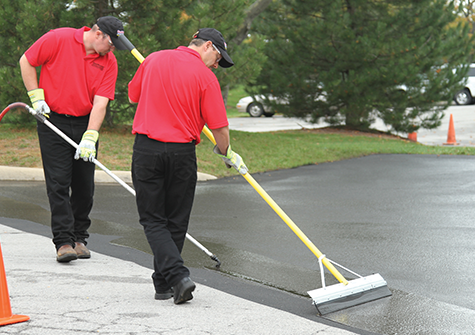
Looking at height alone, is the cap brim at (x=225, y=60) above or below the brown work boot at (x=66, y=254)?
above

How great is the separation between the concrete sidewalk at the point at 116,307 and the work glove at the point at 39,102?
1212 millimetres

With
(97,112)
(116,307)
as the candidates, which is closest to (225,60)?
(97,112)

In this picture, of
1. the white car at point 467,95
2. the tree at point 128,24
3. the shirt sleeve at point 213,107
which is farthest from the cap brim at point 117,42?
the white car at point 467,95

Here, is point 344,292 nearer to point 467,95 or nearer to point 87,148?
point 87,148

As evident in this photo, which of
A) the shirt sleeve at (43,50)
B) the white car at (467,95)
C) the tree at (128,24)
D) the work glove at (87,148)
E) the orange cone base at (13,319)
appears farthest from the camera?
the white car at (467,95)

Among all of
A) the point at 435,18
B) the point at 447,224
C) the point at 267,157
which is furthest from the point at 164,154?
the point at 435,18

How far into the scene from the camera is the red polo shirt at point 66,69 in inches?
174

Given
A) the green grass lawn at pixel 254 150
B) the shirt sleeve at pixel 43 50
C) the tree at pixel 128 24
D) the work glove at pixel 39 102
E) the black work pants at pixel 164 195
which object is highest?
the tree at pixel 128 24

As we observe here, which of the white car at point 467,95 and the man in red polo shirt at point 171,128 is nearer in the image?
the man in red polo shirt at point 171,128

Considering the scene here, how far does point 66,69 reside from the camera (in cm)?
444

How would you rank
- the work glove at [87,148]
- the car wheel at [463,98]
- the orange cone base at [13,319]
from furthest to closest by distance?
the car wheel at [463,98], the work glove at [87,148], the orange cone base at [13,319]

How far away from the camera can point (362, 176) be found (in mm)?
10141

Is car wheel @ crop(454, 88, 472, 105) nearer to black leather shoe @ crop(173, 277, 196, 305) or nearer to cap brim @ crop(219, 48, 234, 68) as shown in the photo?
cap brim @ crop(219, 48, 234, 68)

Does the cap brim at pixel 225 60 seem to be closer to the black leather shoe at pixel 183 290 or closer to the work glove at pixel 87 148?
the work glove at pixel 87 148
